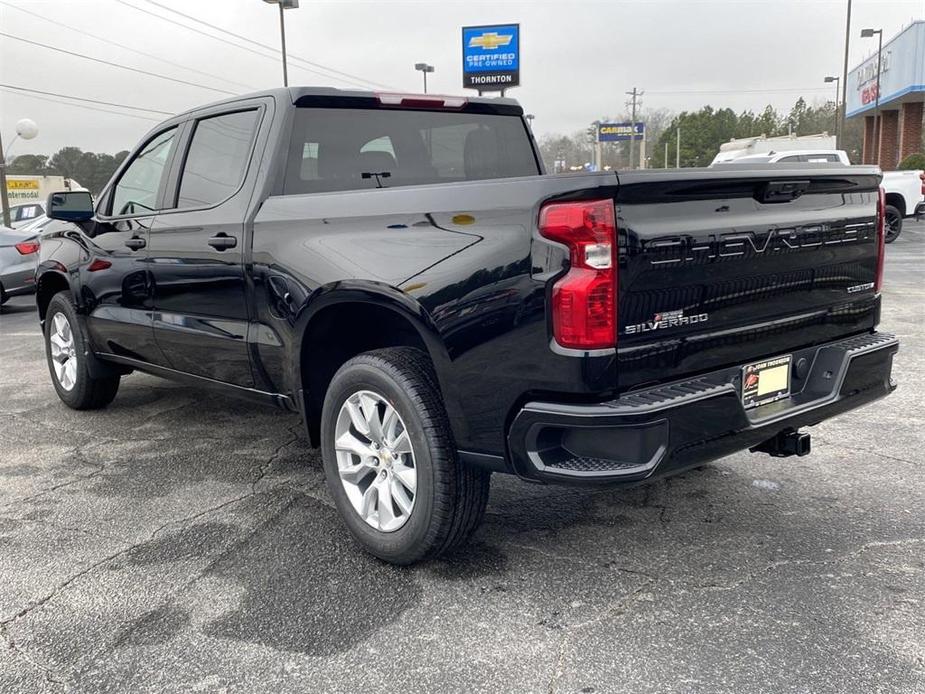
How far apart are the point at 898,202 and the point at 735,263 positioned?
56.3ft

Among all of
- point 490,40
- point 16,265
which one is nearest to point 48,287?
point 16,265

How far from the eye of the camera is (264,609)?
2967 mm

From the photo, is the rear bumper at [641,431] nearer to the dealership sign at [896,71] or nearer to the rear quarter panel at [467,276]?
the rear quarter panel at [467,276]

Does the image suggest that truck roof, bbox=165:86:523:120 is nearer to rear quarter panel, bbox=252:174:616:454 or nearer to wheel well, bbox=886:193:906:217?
rear quarter panel, bbox=252:174:616:454

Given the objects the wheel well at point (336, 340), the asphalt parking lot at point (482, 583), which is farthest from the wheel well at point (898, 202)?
the wheel well at point (336, 340)

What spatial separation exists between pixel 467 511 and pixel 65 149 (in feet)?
216

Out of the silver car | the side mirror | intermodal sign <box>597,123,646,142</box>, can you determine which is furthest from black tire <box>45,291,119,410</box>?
intermodal sign <box>597,123,646,142</box>

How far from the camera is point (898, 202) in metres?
17.6

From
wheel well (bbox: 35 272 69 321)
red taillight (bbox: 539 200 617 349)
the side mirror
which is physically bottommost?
wheel well (bbox: 35 272 69 321)

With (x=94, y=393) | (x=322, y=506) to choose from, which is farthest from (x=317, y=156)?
(x=94, y=393)

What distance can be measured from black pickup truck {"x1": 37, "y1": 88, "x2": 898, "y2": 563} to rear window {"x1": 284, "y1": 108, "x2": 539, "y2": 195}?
0.5 inches

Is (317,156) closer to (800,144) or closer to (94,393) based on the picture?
(94,393)

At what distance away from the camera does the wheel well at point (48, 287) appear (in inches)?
224

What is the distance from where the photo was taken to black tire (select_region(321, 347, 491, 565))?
2996mm
